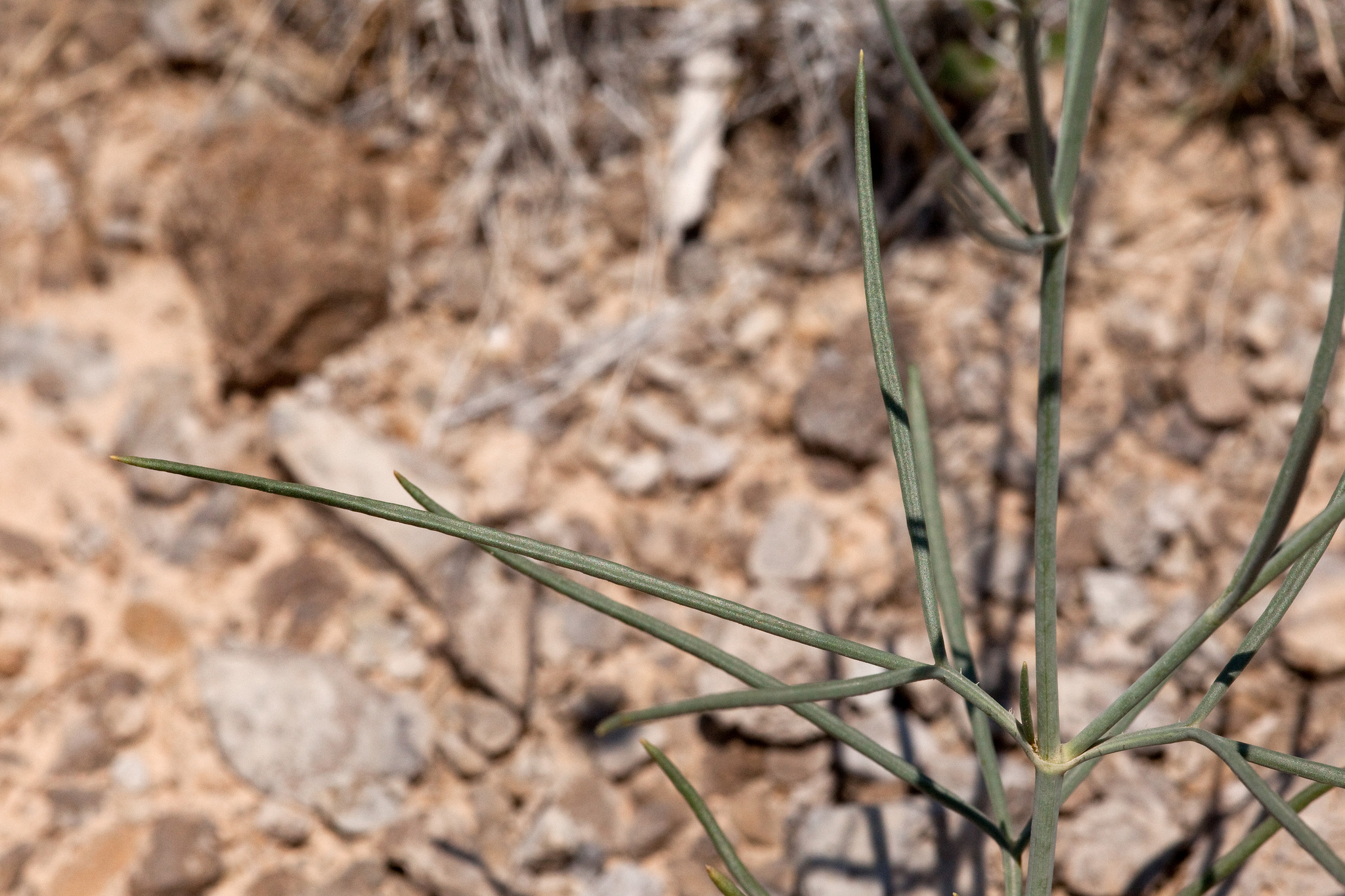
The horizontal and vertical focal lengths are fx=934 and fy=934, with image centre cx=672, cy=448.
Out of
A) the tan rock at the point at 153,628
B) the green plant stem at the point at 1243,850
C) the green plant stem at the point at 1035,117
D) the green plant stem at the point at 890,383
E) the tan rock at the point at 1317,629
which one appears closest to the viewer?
the green plant stem at the point at 1035,117

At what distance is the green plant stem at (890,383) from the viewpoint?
823 mm

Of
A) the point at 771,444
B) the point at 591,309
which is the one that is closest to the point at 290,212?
the point at 591,309

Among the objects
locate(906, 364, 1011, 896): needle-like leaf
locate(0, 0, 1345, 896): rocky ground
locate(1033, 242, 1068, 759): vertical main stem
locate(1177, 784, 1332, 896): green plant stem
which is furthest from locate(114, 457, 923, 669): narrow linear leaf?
locate(0, 0, 1345, 896): rocky ground

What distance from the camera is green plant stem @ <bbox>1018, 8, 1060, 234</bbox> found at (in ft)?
1.99

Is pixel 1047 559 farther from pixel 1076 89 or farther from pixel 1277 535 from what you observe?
pixel 1076 89

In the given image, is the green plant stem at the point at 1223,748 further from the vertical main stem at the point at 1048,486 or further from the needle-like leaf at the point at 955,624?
the needle-like leaf at the point at 955,624

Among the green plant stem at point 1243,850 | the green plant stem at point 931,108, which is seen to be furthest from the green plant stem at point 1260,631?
the green plant stem at point 931,108

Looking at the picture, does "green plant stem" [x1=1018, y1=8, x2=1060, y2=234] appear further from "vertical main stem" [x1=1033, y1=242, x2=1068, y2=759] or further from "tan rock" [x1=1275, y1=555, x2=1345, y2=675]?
"tan rock" [x1=1275, y1=555, x2=1345, y2=675]

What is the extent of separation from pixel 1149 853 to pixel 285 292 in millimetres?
1737

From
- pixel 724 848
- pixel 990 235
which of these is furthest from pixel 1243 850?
pixel 990 235

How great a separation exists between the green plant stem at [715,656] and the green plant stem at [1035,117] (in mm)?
392

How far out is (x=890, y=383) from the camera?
871 millimetres

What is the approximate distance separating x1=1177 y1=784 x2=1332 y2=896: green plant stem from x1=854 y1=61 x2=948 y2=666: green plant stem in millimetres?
423

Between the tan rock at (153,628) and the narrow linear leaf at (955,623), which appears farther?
the tan rock at (153,628)
